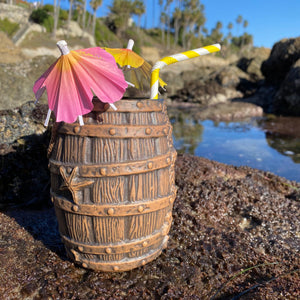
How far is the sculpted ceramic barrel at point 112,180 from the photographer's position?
2.26 meters

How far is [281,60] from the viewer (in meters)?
19.1

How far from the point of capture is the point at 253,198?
4.12m

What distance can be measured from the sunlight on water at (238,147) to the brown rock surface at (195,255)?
8.31ft

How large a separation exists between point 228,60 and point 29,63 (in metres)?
39.0

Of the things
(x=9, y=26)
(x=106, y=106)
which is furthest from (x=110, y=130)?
(x=9, y=26)

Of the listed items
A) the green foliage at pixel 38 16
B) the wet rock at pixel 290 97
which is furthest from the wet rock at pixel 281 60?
the green foliage at pixel 38 16

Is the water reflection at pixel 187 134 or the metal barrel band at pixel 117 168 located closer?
the metal barrel band at pixel 117 168

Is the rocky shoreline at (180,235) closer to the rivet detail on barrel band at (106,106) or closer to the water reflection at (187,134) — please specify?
the rivet detail on barrel band at (106,106)

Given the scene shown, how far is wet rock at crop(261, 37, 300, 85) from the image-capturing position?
18375 mm

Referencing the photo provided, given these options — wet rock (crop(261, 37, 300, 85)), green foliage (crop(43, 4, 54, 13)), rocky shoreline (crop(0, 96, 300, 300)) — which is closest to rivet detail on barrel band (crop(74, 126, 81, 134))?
rocky shoreline (crop(0, 96, 300, 300))

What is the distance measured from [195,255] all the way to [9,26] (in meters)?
35.0

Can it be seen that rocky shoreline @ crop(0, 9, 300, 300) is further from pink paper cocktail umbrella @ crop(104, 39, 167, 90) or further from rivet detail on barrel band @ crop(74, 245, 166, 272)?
pink paper cocktail umbrella @ crop(104, 39, 167, 90)

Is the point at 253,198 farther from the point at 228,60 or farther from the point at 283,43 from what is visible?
the point at 228,60

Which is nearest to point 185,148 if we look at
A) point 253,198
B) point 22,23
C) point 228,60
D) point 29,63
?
point 253,198
